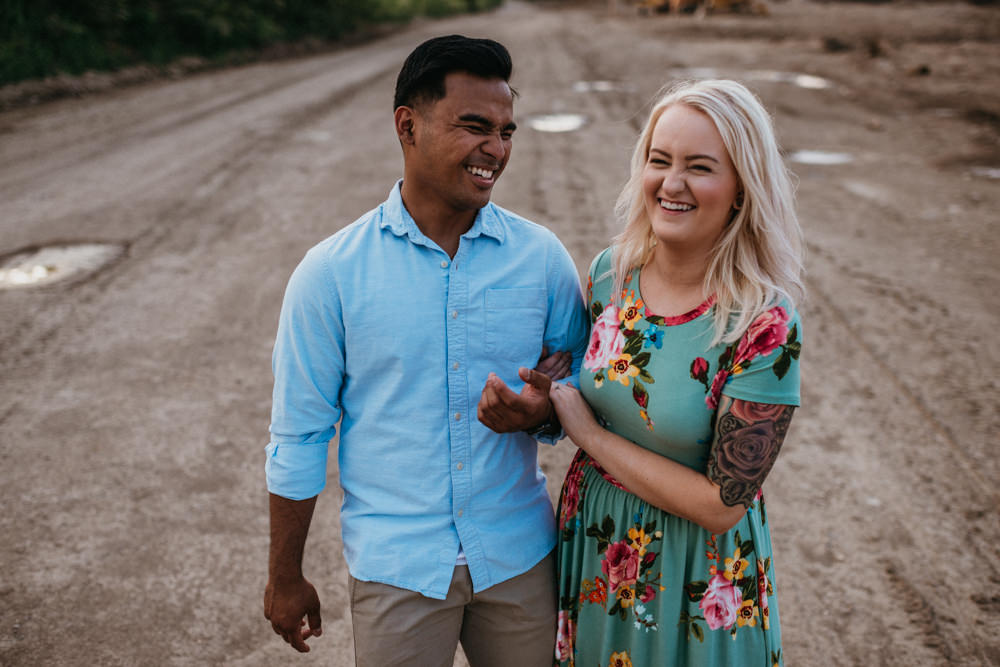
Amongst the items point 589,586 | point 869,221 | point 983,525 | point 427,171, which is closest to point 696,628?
point 589,586

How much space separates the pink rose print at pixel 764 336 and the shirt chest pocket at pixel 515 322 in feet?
1.82

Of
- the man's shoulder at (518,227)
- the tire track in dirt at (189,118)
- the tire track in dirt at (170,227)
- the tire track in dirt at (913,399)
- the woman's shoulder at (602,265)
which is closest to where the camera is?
the man's shoulder at (518,227)

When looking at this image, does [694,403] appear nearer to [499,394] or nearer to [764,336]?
[764,336]

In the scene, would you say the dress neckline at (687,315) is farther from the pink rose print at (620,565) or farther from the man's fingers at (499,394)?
the pink rose print at (620,565)

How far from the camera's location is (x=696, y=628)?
1.97 meters

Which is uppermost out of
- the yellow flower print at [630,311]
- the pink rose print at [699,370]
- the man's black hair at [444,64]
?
the man's black hair at [444,64]

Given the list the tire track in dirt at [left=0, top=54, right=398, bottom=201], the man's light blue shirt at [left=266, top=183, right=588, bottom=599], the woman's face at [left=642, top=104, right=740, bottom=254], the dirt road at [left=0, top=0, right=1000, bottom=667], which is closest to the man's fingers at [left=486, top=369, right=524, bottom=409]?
the man's light blue shirt at [left=266, top=183, right=588, bottom=599]

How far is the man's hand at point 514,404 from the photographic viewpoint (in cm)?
185

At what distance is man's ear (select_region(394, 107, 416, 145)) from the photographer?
2027mm

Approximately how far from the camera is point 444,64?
194 centimetres

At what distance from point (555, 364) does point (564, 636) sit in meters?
0.79

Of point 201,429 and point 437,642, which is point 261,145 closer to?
point 201,429

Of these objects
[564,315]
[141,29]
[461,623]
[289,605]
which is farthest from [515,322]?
[141,29]

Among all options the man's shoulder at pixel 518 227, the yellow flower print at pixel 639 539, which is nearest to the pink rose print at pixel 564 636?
the yellow flower print at pixel 639 539
